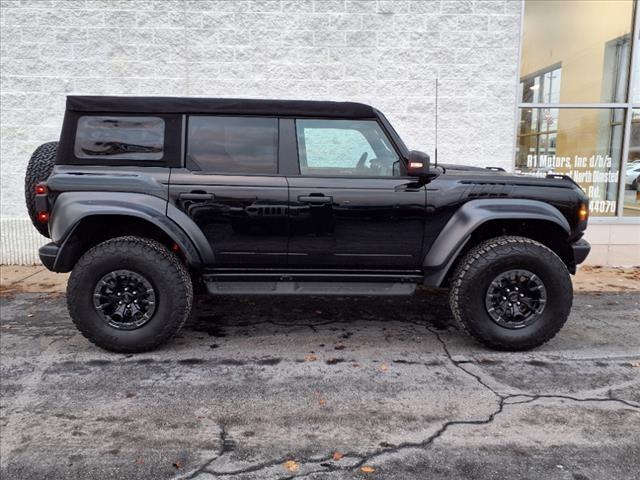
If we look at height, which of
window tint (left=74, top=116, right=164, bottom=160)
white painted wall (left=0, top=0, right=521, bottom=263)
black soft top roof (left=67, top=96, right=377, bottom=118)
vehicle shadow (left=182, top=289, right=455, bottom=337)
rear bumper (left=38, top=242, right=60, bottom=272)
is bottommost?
vehicle shadow (left=182, top=289, right=455, bottom=337)

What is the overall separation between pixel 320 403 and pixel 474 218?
1873 mm

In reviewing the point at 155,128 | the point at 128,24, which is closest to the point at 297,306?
the point at 155,128

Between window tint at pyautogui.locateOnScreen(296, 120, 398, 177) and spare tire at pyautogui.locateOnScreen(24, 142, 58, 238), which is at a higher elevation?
window tint at pyautogui.locateOnScreen(296, 120, 398, 177)

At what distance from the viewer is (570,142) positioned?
765 centimetres

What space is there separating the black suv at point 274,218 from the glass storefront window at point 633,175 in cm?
431

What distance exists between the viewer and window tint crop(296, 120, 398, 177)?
4066mm

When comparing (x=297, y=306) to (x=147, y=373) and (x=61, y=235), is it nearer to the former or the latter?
(x=147, y=373)

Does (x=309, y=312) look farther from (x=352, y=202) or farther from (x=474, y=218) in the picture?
(x=474, y=218)

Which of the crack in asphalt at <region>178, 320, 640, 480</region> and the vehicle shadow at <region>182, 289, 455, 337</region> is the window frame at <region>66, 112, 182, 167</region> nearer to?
the vehicle shadow at <region>182, 289, 455, 337</region>

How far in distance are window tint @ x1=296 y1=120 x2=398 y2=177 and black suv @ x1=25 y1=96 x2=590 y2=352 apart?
0.01m

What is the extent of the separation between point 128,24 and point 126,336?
16.4 ft

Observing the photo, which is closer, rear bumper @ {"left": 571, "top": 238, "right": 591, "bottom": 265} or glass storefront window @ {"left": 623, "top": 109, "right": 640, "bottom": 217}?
rear bumper @ {"left": 571, "top": 238, "right": 591, "bottom": 265}

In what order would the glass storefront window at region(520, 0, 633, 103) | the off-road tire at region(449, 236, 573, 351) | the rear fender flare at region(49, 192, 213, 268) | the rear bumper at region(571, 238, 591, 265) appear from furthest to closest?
the glass storefront window at region(520, 0, 633, 103) → the rear bumper at region(571, 238, 591, 265) → the off-road tire at region(449, 236, 573, 351) → the rear fender flare at region(49, 192, 213, 268)

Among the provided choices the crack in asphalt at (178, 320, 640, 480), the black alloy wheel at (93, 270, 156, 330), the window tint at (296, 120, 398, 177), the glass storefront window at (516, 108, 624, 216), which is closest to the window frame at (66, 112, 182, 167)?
the black alloy wheel at (93, 270, 156, 330)
